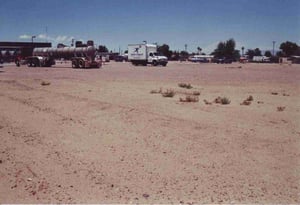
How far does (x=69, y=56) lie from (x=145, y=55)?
14.5 m

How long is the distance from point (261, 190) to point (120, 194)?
2283 millimetres

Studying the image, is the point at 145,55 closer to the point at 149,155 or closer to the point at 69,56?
the point at 69,56

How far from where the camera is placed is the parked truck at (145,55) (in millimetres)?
63562

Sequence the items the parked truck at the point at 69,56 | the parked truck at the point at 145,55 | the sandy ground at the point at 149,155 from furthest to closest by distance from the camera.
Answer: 1. the parked truck at the point at 145,55
2. the parked truck at the point at 69,56
3. the sandy ground at the point at 149,155

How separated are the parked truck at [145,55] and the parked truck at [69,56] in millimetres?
12495

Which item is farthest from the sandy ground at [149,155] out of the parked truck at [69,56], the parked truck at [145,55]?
the parked truck at [145,55]

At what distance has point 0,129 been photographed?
32.3ft

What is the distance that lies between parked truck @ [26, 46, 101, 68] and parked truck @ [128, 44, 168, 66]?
12.5 metres

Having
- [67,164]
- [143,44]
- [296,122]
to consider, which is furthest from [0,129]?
[143,44]

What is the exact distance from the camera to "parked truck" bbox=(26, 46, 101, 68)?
5209 cm

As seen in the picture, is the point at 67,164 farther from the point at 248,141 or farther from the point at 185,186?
the point at 248,141

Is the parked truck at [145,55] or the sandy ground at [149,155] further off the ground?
the parked truck at [145,55]

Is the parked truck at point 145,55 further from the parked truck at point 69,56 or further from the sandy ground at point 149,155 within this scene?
the sandy ground at point 149,155

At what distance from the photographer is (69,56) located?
56.2 metres
